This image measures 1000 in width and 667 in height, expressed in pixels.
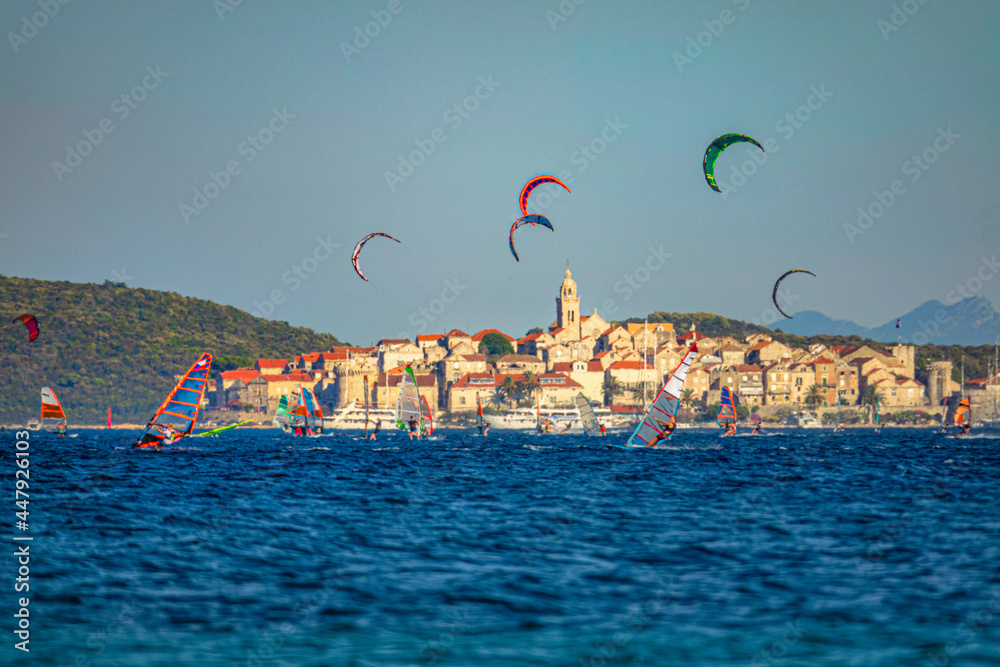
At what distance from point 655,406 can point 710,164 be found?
11418 mm

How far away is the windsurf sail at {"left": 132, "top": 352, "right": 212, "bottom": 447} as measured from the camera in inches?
1609

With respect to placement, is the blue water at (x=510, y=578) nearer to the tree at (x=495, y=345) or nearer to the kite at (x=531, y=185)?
the kite at (x=531, y=185)

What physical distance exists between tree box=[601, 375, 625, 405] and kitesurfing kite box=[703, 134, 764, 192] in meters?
116

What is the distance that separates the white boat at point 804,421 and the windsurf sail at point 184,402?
114 m

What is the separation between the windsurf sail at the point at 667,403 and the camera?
135 feet

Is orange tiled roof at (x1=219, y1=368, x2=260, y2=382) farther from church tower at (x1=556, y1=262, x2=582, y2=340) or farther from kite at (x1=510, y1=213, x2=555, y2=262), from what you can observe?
kite at (x1=510, y1=213, x2=555, y2=262)

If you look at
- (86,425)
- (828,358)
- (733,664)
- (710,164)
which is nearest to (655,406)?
(710,164)

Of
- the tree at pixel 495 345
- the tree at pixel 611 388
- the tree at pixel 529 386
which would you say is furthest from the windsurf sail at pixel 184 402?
the tree at pixel 495 345

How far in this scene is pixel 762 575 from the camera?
48.1 ft

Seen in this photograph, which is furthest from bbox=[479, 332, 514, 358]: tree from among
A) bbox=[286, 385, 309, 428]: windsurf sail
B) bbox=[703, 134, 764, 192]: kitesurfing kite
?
bbox=[703, 134, 764, 192]: kitesurfing kite

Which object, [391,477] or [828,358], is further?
[828,358]

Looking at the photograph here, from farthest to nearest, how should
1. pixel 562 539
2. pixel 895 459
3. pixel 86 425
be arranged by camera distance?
pixel 86 425, pixel 895 459, pixel 562 539

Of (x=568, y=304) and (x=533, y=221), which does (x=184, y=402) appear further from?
(x=568, y=304)

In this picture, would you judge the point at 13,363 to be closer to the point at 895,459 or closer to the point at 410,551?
the point at 895,459
